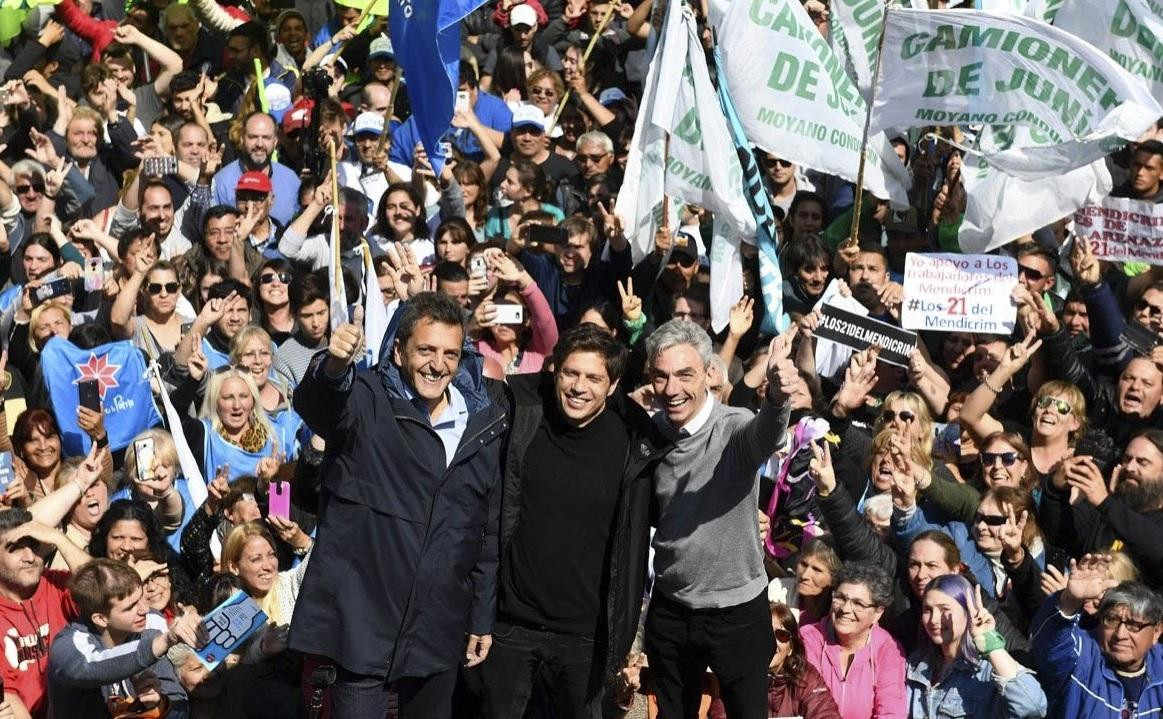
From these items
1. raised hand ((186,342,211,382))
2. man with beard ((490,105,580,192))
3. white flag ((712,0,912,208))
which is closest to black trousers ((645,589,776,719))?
raised hand ((186,342,211,382))

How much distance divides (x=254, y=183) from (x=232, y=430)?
2.50 meters

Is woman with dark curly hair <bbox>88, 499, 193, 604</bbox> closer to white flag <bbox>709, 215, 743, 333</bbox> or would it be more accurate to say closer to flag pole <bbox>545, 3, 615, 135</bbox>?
white flag <bbox>709, 215, 743, 333</bbox>

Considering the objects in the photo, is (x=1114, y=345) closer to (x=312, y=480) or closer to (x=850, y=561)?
(x=850, y=561)

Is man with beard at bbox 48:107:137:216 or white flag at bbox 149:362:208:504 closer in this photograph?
white flag at bbox 149:362:208:504

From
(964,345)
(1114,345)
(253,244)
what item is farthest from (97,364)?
(1114,345)

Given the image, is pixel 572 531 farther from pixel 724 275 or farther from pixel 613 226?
pixel 724 275

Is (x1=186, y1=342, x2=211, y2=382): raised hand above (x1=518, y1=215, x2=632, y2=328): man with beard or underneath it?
underneath

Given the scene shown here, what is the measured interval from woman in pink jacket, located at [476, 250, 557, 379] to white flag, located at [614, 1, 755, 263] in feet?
2.03

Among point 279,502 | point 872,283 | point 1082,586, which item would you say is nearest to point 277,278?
point 279,502

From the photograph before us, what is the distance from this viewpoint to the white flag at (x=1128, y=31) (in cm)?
1034

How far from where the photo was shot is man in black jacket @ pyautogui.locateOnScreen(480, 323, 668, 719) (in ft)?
22.9

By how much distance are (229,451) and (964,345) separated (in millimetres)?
3697

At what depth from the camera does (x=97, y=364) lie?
10117 millimetres

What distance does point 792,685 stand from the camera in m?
8.03
